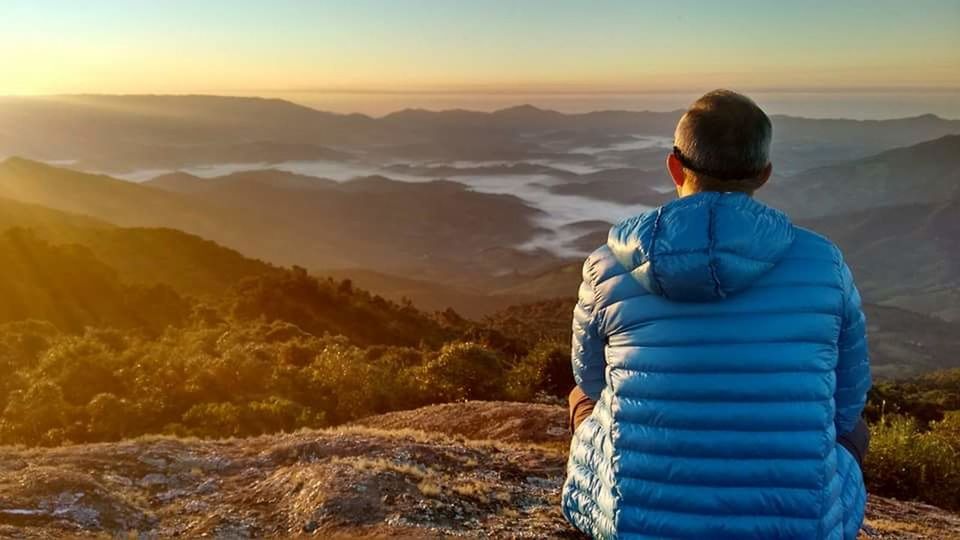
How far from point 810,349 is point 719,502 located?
1.82 feet

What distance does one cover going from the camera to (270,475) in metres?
6.87

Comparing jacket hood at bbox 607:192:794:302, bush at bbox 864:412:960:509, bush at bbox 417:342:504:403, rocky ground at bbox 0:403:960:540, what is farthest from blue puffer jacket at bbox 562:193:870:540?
bush at bbox 417:342:504:403

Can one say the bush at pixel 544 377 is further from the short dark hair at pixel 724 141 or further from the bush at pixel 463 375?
the short dark hair at pixel 724 141

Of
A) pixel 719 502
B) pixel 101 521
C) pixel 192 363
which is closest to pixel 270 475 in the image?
pixel 101 521

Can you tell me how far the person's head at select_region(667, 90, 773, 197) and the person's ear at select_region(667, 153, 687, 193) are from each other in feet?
0.12

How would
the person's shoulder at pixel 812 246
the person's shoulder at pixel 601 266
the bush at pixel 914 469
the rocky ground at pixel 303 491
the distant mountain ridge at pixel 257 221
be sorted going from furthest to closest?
1. the distant mountain ridge at pixel 257 221
2. the bush at pixel 914 469
3. the rocky ground at pixel 303 491
4. the person's shoulder at pixel 601 266
5. the person's shoulder at pixel 812 246

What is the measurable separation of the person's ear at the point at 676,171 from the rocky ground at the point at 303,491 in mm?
3184

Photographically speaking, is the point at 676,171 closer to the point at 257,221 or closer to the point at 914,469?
the point at 914,469

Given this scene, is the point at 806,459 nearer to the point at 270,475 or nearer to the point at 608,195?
the point at 270,475

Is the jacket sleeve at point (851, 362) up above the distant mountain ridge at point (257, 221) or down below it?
above

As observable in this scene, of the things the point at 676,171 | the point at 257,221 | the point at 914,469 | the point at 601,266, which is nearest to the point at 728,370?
the point at 601,266

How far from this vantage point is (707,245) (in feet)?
8.16

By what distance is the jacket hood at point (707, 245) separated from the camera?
249 centimetres

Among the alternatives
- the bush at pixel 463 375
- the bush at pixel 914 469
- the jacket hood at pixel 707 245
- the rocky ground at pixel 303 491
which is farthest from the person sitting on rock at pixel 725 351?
the bush at pixel 463 375
